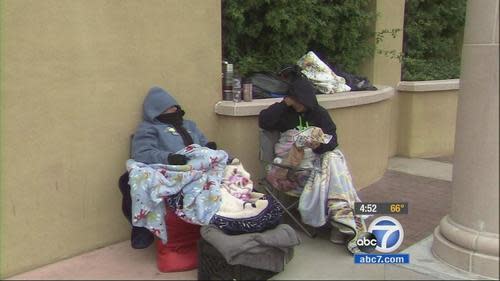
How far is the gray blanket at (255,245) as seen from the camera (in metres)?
3.24

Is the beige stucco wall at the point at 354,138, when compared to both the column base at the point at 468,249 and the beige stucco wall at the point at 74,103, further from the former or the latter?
the column base at the point at 468,249

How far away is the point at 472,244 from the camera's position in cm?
346

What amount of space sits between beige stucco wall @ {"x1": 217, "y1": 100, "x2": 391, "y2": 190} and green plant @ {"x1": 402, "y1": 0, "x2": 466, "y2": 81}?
1718mm

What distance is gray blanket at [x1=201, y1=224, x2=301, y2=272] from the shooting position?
3.24m

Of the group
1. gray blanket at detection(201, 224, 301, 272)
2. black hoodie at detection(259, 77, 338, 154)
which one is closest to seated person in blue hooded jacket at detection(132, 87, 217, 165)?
black hoodie at detection(259, 77, 338, 154)


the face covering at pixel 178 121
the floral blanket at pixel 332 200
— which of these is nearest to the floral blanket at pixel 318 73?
the floral blanket at pixel 332 200

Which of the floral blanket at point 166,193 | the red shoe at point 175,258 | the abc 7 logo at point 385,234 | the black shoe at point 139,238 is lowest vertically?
the red shoe at point 175,258

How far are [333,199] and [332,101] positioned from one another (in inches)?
57.6

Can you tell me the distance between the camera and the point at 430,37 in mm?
8211

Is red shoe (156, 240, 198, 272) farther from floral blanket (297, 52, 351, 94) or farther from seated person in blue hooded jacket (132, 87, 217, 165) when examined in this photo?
floral blanket (297, 52, 351, 94)

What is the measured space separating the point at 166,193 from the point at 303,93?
1.44m

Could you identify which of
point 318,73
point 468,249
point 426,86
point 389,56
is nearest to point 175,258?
point 468,249

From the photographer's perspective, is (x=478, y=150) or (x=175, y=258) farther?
(x=175, y=258)

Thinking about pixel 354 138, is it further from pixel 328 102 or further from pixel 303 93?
pixel 303 93
